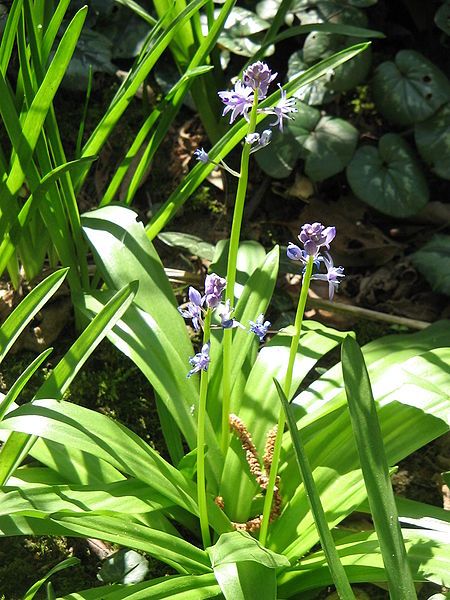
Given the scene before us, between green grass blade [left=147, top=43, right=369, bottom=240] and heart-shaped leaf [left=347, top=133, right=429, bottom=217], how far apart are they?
67cm

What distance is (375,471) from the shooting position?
4.61ft

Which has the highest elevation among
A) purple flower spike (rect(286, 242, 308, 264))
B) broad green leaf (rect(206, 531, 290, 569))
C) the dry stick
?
purple flower spike (rect(286, 242, 308, 264))

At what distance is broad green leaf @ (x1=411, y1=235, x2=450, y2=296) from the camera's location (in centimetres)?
256

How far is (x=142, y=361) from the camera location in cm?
186

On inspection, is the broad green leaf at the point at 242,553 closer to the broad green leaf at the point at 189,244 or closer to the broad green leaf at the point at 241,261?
the broad green leaf at the point at 241,261

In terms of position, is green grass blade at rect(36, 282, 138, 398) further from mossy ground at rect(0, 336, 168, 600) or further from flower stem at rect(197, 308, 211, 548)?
mossy ground at rect(0, 336, 168, 600)

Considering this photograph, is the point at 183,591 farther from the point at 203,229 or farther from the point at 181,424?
the point at 203,229

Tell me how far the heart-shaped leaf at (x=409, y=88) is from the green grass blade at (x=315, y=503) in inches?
72.7

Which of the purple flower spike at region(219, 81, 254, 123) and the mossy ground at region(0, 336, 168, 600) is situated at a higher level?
the purple flower spike at region(219, 81, 254, 123)

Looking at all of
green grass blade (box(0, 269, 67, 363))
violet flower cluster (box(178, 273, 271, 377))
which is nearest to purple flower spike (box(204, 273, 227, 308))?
violet flower cluster (box(178, 273, 271, 377))

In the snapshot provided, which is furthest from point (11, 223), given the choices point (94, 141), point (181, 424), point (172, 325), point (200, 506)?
point (200, 506)

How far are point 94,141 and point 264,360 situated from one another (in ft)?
2.50

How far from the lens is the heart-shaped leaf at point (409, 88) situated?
9.32 ft

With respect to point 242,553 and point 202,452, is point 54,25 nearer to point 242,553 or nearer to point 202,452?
point 202,452
